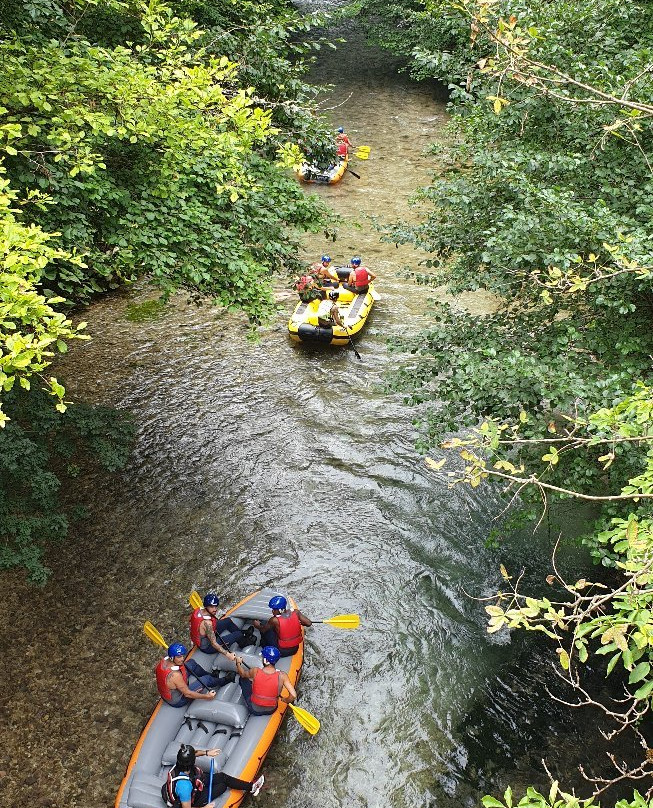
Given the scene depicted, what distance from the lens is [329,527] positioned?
9.87m

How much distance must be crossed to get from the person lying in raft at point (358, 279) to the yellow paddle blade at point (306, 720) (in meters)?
8.80

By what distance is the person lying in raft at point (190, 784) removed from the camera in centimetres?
606

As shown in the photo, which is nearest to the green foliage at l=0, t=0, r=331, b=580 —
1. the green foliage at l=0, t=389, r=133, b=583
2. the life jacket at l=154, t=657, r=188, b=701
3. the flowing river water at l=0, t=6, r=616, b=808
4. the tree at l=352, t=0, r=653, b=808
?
the green foliage at l=0, t=389, r=133, b=583

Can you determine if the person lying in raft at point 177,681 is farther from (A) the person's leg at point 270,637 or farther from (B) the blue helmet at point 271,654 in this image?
(A) the person's leg at point 270,637

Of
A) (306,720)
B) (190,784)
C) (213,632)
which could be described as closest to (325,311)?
(213,632)

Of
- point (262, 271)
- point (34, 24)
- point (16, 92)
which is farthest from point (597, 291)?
point (34, 24)

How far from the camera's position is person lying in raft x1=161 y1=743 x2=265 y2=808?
239 inches

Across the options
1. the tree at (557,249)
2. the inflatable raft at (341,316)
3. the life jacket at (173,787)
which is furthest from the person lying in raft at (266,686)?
the inflatable raft at (341,316)

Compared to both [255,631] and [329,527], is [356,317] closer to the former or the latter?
[329,527]

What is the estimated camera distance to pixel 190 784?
607 centimetres

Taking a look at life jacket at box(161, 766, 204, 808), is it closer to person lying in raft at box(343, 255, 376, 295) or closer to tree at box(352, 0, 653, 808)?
tree at box(352, 0, 653, 808)

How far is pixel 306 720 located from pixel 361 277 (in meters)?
8.96

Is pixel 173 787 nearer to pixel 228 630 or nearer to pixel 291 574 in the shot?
pixel 228 630

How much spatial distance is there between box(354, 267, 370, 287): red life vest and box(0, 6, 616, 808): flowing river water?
86cm
